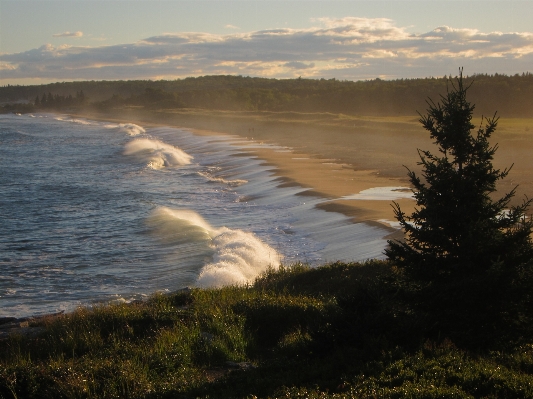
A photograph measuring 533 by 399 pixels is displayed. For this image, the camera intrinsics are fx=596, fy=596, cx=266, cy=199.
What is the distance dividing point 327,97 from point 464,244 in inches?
3015

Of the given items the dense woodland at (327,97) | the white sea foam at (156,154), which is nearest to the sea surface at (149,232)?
the white sea foam at (156,154)

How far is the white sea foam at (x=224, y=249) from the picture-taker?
47.3 ft

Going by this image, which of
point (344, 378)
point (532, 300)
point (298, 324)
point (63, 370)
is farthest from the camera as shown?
point (298, 324)

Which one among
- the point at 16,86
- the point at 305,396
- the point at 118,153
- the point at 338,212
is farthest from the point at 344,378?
the point at 16,86

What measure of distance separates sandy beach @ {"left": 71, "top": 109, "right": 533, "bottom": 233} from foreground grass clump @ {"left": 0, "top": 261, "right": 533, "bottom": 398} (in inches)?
280

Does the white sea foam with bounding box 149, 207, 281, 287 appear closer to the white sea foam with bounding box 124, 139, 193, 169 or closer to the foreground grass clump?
the foreground grass clump

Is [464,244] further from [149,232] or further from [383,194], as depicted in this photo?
[383,194]

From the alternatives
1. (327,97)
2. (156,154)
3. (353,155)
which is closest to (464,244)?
(353,155)

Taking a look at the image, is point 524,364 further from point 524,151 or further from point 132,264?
point 524,151

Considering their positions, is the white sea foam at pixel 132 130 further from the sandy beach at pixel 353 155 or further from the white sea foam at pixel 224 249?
the white sea foam at pixel 224 249

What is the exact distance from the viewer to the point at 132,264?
15.9 meters

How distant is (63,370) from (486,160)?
19.6 feet

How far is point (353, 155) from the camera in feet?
120

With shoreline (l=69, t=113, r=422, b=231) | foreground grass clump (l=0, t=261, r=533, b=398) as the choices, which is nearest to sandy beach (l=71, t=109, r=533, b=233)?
shoreline (l=69, t=113, r=422, b=231)
